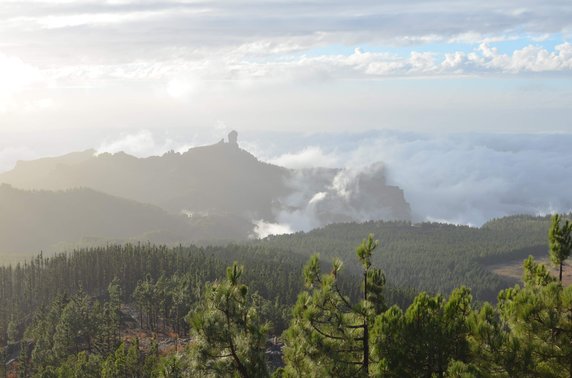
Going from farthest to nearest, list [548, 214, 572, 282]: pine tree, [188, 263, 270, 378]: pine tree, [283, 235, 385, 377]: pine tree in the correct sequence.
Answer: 1. [548, 214, 572, 282]: pine tree
2. [283, 235, 385, 377]: pine tree
3. [188, 263, 270, 378]: pine tree

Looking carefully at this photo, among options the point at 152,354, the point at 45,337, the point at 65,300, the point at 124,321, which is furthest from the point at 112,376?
the point at 65,300

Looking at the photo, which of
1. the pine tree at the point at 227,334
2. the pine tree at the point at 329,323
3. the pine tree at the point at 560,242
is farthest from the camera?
the pine tree at the point at 560,242

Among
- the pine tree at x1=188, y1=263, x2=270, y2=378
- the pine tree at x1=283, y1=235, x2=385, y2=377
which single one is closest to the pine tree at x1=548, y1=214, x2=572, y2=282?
the pine tree at x1=283, y1=235, x2=385, y2=377

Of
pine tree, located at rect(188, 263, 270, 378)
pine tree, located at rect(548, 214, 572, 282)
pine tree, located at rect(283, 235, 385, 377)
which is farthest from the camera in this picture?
pine tree, located at rect(548, 214, 572, 282)

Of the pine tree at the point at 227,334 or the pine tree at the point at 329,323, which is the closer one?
the pine tree at the point at 227,334

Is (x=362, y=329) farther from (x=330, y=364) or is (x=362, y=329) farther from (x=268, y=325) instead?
(x=268, y=325)

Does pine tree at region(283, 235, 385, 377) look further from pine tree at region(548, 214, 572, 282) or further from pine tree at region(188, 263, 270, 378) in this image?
pine tree at region(548, 214, 572, 282)

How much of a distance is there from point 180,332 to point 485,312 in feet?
504

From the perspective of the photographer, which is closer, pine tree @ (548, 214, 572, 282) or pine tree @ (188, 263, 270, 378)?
pine tree @ (188, 263, 270, 378)

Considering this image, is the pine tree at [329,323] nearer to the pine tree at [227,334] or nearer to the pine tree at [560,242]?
the pine tree at [227,334]

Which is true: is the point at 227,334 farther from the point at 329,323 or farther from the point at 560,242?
the point at 560,242

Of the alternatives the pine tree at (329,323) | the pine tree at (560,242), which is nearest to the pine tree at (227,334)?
the pine tree at (329,323)

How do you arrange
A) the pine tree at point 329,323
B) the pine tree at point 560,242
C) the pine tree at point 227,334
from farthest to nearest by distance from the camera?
the pine tree at point 560,242 < the pine tree at point 329,323 < the pine tree at point 227,334

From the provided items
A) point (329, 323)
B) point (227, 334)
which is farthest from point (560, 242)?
point (227, 334)
